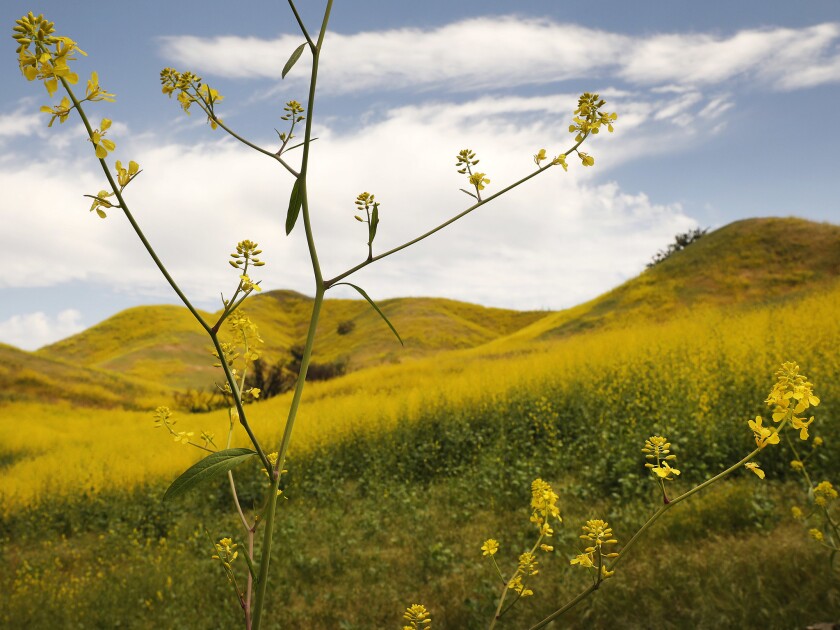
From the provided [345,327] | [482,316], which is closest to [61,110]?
[345,327]

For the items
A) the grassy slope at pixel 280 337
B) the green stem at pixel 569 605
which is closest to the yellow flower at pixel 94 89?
the green stem at pixel 569 605

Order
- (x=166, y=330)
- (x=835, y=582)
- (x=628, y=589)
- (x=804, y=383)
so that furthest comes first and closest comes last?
(x=166, y=330) → (x=628, y=589) → (x=835, y=582) → (x=804, y=383)

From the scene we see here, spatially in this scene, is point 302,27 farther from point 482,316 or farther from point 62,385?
point 482,316

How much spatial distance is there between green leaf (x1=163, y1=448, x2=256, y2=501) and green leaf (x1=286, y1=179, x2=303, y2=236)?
1.12ft

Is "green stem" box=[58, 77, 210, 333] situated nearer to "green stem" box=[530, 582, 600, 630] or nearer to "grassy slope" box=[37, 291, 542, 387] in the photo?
"green stem" box=[530, 582, 600, 630]

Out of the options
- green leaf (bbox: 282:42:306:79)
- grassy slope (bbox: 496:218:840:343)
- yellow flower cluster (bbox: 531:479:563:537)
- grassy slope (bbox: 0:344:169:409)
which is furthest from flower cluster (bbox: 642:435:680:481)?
grassy slope (bbox: 0:344:169:409)

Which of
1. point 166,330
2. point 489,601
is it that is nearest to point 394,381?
point 489,601

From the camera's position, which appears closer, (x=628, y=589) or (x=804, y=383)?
(x=804, y=383)

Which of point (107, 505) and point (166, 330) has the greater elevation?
point (166, 330)

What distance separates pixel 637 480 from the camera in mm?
6227

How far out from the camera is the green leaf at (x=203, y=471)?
76cm

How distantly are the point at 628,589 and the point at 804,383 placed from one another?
11.8 feet

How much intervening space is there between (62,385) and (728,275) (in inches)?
951

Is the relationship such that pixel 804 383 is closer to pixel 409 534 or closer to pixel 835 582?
pixel 835 582
